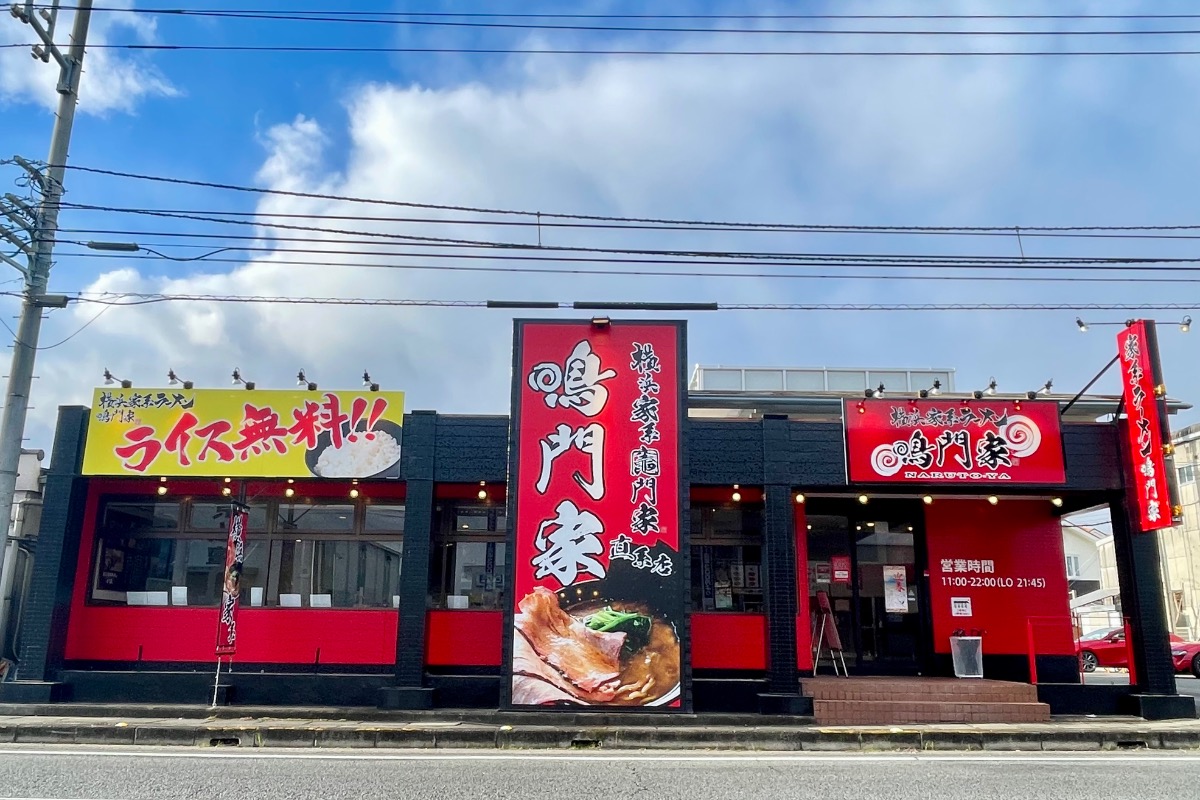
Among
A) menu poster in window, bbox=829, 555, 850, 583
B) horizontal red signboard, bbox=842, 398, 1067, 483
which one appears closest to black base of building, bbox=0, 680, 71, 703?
horizontal red signboard, bbox=842, 398, 1067, 483

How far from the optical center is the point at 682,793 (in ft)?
26.8

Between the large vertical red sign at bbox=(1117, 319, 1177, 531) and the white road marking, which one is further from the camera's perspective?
the large vertical red sign at bbox=(1117, 319, 1177, 531)

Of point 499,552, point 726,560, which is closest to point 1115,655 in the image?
point 726,560

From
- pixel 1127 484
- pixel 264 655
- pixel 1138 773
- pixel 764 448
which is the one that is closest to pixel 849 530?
pixel 764 448

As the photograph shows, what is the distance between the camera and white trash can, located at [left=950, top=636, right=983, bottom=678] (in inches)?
574

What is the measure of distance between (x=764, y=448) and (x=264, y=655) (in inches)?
344

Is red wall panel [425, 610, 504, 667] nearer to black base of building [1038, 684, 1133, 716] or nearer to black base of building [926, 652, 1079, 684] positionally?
black base of building [926, 652, 1079, 684]

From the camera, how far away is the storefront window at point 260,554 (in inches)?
597

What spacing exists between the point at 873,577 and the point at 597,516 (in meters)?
5.98

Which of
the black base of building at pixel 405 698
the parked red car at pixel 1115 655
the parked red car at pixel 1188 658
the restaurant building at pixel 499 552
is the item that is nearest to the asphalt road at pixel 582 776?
the black base of building at pixel 405 698

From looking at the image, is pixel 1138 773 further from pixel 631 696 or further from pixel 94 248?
pixel 94 248

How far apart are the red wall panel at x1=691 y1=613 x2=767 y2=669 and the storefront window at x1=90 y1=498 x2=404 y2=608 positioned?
5034 millimetres

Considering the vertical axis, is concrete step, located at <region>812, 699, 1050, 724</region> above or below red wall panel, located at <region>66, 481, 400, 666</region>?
below

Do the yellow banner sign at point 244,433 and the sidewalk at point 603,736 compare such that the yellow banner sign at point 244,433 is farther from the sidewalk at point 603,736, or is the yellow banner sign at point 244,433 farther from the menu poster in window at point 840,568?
the menu poster in window at point 840,568
